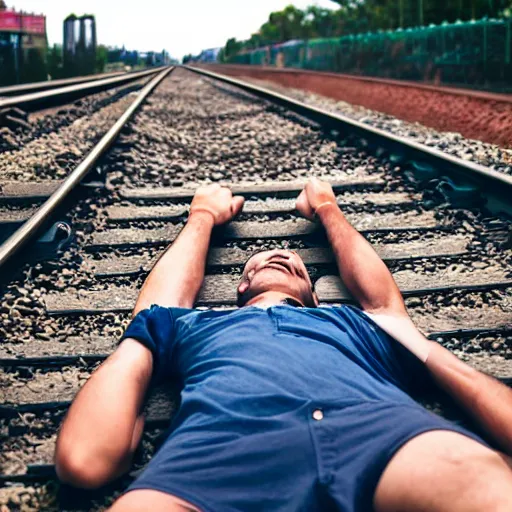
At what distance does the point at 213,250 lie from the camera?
3.41 m

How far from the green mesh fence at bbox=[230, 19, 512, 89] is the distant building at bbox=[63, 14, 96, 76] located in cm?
2147

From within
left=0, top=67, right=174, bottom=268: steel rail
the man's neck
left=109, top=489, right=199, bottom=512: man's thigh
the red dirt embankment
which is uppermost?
the red dirt embankment

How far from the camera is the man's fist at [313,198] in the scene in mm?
3605

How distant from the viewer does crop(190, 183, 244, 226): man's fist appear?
3566mm

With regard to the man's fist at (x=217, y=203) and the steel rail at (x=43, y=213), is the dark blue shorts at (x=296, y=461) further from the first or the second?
the man's fist at (x=217, y=203)

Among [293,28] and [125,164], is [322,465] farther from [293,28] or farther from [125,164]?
[293,28]

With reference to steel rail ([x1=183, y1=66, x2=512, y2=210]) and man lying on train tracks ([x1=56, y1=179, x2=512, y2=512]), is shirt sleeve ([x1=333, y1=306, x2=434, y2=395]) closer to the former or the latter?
man lying on train tracks ([x1=56, y1=179, x2=512, y2=512])

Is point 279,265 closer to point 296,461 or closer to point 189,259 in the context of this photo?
point 189,259

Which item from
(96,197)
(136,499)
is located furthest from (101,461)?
(96,197)

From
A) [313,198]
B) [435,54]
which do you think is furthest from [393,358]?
[435,54]

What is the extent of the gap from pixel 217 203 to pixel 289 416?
2139mm

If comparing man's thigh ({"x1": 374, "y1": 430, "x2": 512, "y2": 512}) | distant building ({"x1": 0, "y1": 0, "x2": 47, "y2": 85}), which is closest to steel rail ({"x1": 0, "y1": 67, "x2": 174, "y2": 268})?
man's thigh ({"x1": 374, "y1": 430, "x2": 512, "y2": 512})

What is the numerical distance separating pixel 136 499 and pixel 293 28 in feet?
397

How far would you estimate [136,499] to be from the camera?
4.97 ft
